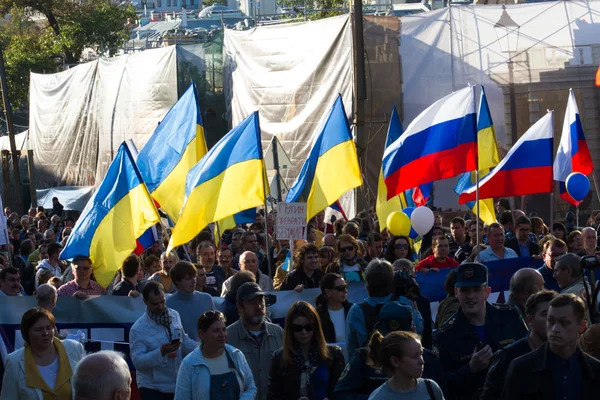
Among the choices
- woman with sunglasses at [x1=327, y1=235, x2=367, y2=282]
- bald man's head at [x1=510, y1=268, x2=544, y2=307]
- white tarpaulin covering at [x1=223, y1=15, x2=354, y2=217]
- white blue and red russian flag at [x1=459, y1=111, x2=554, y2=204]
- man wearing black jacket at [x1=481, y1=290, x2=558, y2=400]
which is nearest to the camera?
man wearing black jacket at [x1=481, y1=290, x2=558, y2=400]

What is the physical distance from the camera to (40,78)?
128ft

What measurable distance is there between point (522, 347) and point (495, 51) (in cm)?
1858

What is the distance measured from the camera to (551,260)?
9438 millimetres

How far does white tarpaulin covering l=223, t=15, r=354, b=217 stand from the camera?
2362 cm

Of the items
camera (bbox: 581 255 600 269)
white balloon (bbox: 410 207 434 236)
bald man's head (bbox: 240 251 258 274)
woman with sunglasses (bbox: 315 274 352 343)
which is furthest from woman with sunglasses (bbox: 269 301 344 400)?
white balloon (bbox: 410 207 434 236)

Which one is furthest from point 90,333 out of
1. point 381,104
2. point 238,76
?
point 238,76

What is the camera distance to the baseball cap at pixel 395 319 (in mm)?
6086

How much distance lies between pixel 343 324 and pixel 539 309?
8.29 feet

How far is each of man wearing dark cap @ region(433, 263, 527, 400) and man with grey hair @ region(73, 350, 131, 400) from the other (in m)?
2.64

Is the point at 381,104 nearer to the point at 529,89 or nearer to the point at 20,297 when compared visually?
the point at 529,89

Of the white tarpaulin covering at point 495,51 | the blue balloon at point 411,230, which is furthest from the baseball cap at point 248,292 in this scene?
the white tarpaulin covering at point 495,51

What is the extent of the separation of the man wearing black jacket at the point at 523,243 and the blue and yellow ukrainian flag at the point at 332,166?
5.94 feet

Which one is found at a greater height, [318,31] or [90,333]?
[318,31]

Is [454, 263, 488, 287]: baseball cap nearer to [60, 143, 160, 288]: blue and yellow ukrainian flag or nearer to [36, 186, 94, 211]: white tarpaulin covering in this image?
[60, 143, 160, 288]: blue and yellow ukrainian flag
